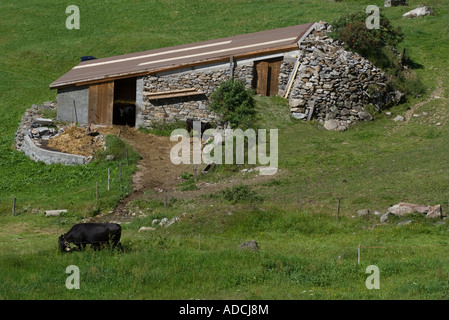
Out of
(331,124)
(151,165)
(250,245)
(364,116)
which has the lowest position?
(151,165)

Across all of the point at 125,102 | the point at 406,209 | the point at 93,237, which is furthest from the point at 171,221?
the point at 125,102

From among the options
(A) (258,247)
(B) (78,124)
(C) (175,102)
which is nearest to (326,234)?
(A) (258,247)

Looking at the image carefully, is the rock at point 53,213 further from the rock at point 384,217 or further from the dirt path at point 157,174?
the rock at point 384,217

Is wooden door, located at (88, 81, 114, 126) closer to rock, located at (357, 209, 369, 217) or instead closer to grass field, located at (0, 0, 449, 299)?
grass field, located at (0, 0, 449, 299)

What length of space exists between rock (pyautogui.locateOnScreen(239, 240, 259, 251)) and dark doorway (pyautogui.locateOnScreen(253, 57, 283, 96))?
19469 mm

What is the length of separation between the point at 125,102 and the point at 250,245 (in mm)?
22887

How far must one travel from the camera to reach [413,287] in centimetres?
1886

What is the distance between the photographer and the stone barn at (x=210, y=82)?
3953 cm

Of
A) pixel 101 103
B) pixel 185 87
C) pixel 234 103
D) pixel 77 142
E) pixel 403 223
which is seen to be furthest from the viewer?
pixel 101 103

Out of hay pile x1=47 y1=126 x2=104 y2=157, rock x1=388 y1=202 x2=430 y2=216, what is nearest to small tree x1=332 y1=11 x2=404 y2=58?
hay pile x1=47 y1=126 x2=104 y2=157

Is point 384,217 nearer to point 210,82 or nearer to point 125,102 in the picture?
point 210,82

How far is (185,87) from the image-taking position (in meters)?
41.9

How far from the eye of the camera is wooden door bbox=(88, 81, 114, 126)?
1697 inches

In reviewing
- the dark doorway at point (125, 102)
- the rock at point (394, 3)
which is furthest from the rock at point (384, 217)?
the rock at point (394, 3)
